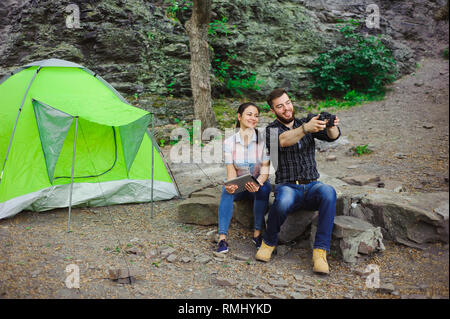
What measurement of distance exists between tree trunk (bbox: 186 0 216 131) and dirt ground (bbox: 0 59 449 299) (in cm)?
314

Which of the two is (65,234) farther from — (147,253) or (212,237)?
(212,237)

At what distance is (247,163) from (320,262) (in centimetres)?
119

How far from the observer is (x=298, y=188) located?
3076 millimetres

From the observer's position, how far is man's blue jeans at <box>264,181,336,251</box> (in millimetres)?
2832

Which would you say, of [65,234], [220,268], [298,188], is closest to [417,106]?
[298,188]

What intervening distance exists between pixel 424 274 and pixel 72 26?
8.97m

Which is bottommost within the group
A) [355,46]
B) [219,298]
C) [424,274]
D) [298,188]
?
[219,298]

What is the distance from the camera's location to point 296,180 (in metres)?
3.11

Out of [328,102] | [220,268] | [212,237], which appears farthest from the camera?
[328,102]

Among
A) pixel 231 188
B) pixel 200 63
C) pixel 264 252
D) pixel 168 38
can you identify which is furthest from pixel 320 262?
pixel 168 38

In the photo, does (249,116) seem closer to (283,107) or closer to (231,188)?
(283,107)

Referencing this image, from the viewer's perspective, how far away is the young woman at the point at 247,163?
332 cm

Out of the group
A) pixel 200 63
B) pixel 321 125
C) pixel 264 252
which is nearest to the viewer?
pixel 321 125

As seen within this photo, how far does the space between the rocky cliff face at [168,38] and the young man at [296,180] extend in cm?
567
